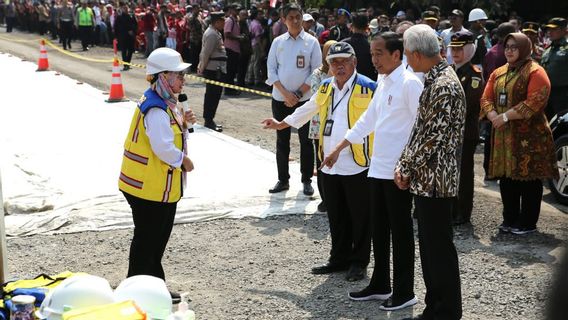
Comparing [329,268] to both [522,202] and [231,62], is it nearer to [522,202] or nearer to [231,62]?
[522,202]

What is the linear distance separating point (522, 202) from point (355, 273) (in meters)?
2.20

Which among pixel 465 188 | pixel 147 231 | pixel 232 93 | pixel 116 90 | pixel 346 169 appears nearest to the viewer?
pixel 147 231

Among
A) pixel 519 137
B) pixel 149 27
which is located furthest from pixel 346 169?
pixel 149 27

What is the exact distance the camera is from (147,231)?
17.8ft

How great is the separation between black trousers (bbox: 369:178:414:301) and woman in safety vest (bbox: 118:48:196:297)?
1358mm

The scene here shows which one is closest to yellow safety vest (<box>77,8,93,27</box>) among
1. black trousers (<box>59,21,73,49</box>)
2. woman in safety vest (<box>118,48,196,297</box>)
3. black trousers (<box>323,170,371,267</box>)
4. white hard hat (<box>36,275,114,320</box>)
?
black trousers (<box>59,21,73,49</box>)

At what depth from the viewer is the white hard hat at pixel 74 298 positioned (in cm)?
384

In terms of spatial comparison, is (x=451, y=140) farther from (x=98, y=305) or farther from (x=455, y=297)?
(x=98, y=305)

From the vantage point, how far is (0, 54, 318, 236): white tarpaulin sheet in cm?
784

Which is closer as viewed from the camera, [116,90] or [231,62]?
[116,90]

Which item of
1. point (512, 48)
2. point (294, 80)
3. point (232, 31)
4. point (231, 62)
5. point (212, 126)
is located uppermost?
point (512, 48)

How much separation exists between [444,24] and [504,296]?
9449 mm

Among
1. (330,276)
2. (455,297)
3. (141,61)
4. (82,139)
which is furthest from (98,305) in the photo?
(141,61)

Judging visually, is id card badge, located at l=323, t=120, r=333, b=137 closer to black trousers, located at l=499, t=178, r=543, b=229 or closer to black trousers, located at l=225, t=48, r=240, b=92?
black trousers, located at l=499, t=178, r=543, b=229
